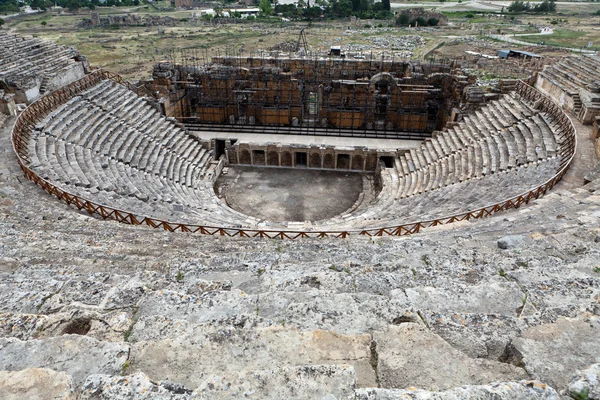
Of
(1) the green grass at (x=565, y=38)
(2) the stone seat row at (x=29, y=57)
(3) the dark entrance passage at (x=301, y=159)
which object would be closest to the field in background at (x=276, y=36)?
(1) the green grass at (x=565, y=38)

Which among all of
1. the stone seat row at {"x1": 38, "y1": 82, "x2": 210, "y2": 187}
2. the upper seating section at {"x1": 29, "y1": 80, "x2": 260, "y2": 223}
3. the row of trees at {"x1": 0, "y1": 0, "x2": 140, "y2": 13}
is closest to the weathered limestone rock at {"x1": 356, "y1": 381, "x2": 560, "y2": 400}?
the upper seating section at {"x1": 29, "y1": 80, "x2": 260, "y2": 223}

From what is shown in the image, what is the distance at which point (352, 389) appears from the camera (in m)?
3.03

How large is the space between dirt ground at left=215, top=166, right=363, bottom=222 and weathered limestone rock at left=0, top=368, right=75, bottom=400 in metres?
16.0

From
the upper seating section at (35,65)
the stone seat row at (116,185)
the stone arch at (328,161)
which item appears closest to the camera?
the stone seat row at (116,185)

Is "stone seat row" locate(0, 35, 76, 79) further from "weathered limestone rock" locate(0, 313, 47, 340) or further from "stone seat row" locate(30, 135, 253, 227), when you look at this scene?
"weathered limestone rock" locate(0, 313, 47, 340)

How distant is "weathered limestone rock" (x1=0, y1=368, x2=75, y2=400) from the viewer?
3.08m

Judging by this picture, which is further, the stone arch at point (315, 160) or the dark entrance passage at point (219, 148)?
the dark entrance passage at point (219, 148)

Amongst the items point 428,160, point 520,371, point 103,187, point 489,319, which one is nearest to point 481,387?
point 520,371

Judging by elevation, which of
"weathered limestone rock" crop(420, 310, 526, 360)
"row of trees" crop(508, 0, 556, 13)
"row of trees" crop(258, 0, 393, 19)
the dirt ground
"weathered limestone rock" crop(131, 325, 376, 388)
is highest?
"row of trees" crop(508, 0, 556, 13)

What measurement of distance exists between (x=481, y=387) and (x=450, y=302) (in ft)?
7.96

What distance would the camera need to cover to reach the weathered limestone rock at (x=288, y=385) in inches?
118

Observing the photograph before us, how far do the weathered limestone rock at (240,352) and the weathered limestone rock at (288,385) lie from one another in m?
0.43

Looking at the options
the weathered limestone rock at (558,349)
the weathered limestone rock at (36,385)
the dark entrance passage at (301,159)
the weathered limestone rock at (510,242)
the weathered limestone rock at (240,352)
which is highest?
the weathered limestone rock at (36,385)

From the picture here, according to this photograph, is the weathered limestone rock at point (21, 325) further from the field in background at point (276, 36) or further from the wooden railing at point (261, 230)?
the field in background at point (276, 36)
